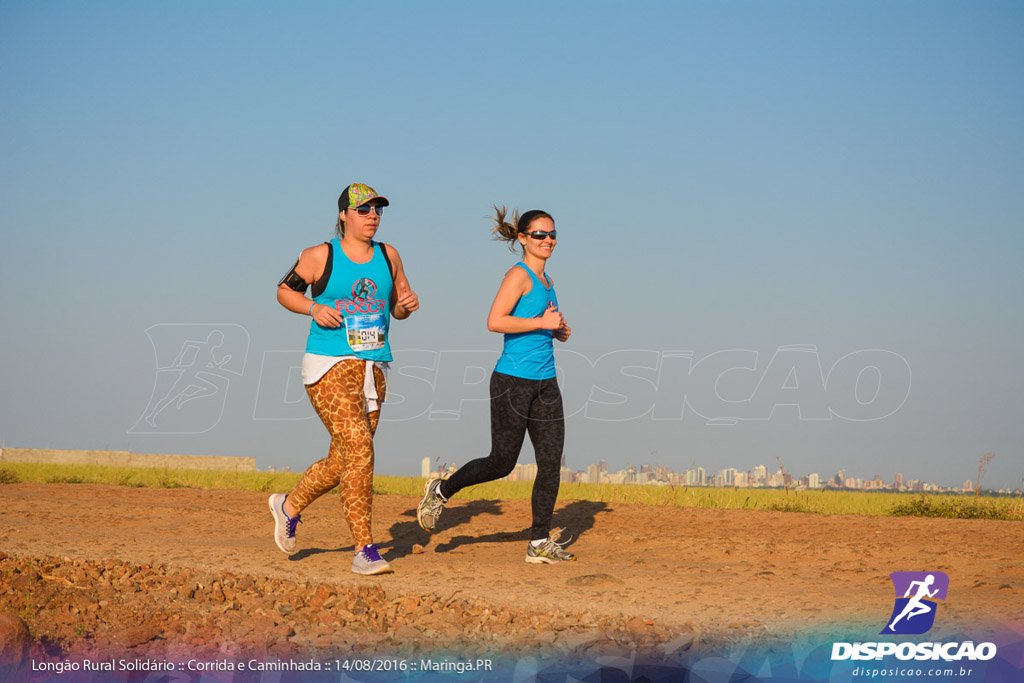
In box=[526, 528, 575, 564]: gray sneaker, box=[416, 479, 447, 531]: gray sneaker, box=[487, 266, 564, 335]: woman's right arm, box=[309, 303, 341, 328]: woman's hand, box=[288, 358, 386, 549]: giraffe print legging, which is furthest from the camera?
box=[416, 479, 447, 531]: gray sneaker

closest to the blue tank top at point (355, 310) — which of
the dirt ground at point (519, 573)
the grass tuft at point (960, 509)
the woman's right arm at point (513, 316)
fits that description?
the woman's right arm at point (513, 316)

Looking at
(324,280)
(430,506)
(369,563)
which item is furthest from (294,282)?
(430,506)

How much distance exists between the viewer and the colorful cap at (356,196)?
261 inches

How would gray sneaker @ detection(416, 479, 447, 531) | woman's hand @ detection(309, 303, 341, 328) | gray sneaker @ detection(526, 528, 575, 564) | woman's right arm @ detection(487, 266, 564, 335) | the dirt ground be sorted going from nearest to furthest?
the dirt ground
woman's hand @ detection(309, 303, 341, 328)
woman's right arm @ detection(487, 266, 564, 335)
gray sneaker @ detection(526, 528, 575, 564)
gray sneaker @ detection(416, 479, 447, 531)

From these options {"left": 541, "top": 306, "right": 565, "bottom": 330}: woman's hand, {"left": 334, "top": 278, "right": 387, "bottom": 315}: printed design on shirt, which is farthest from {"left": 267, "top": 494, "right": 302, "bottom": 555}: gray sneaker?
{"left": 541, "top": 306, "right": 565, "bottom": 330}: woman's hand

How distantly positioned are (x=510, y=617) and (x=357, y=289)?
2618 millimetres

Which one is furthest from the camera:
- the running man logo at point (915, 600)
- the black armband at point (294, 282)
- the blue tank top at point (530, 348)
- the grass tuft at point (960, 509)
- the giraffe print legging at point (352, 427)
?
the grass tuft at point (960, 509)

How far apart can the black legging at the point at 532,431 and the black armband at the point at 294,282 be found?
5.39 ft

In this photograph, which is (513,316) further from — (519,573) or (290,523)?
(290,523)

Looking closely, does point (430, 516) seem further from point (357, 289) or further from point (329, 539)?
point (357, 289)

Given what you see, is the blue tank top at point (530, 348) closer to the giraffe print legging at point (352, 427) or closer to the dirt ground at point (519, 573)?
the giraffe print legging at point (352, 427)

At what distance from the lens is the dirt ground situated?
16.1ft

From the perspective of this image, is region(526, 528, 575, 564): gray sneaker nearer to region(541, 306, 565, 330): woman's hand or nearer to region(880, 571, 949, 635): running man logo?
region(541, 306, 565, 330): woman's hand

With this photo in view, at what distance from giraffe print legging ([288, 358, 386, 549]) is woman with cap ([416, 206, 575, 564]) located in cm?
106
